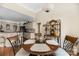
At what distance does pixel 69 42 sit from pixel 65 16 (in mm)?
326

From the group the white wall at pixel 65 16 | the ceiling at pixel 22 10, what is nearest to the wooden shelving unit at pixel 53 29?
the white wall at pixel 65 16

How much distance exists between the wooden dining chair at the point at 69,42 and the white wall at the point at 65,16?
0.05 meters

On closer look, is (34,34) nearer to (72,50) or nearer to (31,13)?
(31,13)

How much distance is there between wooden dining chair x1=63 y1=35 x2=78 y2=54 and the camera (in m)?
1.22

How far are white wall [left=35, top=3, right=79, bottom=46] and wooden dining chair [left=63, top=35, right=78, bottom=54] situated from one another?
0.05m

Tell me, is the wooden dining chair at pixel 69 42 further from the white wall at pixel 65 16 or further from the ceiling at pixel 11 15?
the ceiling at pixel 11 15

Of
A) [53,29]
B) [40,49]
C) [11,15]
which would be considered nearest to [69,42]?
[53,29]

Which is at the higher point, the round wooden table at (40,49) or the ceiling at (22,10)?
the ceiling at (22,10)

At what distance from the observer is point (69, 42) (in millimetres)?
1275

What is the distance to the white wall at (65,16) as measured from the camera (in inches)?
47.1

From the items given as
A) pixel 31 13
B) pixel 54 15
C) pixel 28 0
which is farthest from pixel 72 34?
pixel 28 0

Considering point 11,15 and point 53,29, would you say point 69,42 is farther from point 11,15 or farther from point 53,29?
point 11,15

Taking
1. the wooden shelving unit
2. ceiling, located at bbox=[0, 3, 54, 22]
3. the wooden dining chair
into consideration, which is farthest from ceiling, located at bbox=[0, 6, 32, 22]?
the wooden dining chair

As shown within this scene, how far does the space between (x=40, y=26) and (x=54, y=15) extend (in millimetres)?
209
